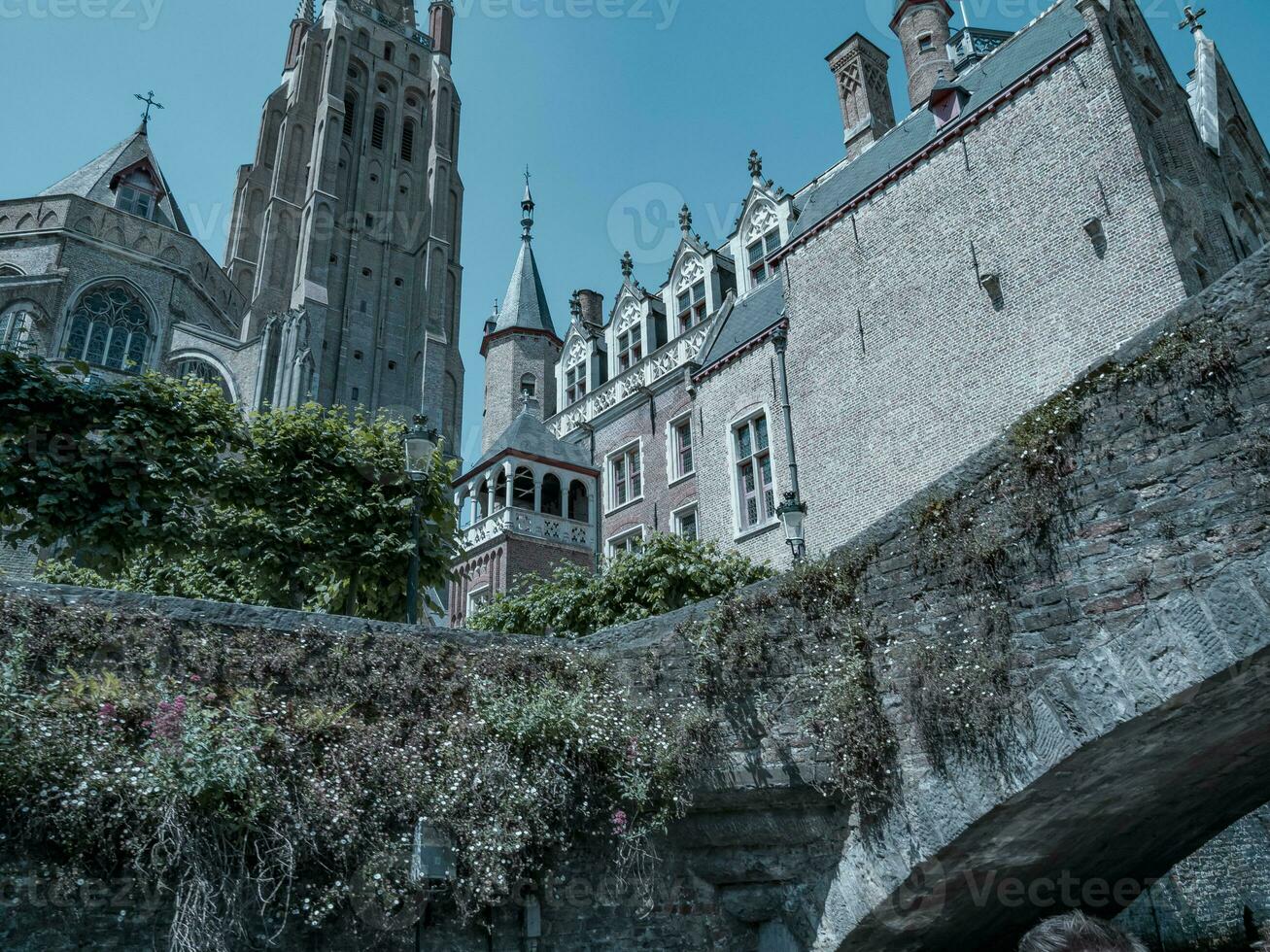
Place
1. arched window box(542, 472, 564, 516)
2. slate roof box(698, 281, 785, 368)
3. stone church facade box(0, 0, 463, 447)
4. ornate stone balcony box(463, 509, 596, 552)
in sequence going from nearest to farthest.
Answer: slate roof box(698, 281, 785, 368) < ornate stone balcony box(463, 509, 596, 552) < arched window box(542, 472, 564, 516) < stone church facade box(0, 0, 463, 447)

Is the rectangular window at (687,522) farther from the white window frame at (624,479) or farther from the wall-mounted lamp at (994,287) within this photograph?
the wall-mounted lamp at (994,287)

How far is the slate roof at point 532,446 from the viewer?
2502cm

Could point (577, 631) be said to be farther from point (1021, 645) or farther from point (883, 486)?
point (1021, 645)

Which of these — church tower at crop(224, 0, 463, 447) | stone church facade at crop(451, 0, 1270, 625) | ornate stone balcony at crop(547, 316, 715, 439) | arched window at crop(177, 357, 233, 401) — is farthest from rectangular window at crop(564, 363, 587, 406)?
arched window at crop(177, 357, 233, 401)

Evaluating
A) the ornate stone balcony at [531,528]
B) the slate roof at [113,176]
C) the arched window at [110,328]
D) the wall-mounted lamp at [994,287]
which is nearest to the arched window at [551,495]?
the ornate stone balcony at [531,528]

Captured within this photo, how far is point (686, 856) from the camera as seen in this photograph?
26.6 feet

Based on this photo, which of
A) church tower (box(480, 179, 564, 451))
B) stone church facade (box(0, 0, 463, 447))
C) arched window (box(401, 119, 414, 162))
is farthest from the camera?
arched window (box(401, 119, 414, 162))

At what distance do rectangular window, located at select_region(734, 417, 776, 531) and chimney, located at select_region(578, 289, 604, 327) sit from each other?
42.3ft

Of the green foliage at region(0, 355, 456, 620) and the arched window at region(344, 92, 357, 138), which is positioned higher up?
the arched window at region(344, 92, 357, 138)

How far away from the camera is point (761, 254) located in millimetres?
24672

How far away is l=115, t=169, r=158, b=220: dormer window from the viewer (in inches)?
1831

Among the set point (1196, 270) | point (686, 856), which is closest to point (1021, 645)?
point (686, 856)

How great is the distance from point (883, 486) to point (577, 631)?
612 centimetres

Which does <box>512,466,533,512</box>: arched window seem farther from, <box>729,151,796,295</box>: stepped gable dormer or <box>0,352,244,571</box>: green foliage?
<box>0,352,244,571</box>: green foliage
